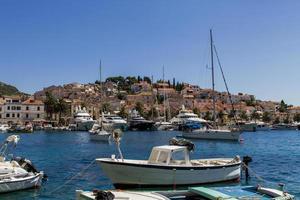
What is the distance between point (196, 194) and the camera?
1823 centimetres

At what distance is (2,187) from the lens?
79.5 feet

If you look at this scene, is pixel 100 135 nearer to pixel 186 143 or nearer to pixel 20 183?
pixel 186 143

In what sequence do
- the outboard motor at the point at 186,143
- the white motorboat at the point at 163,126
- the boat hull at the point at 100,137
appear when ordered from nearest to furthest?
the outboard motor at the point at 186,143, the boat hull at the point at 100,137, the white motorboat at the point at 163,126

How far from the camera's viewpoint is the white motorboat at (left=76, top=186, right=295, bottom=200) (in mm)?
16312

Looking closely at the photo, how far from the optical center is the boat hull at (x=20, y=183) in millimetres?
24344

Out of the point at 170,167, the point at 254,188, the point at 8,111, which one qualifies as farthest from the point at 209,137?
the point at 8,111

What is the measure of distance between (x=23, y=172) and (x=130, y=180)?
5.85m

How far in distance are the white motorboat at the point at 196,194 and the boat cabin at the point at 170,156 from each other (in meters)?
7.62

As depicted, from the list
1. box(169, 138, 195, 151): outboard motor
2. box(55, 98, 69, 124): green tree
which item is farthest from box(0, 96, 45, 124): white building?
box(169, 138, 195, 151): outboard motor

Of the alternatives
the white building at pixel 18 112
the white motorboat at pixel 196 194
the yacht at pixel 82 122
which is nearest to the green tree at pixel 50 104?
the white building at pixel 18 112

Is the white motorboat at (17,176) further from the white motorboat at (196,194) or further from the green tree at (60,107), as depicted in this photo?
the green tree at (60,107)

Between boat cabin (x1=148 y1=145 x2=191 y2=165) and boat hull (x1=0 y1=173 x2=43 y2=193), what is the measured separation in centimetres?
638

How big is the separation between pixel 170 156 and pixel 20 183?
325 inches

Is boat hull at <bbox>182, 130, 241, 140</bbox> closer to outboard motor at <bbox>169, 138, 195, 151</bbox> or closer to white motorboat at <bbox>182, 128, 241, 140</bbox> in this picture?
white motorboat at <bbox>182, 128, 241, 140</bbox>
